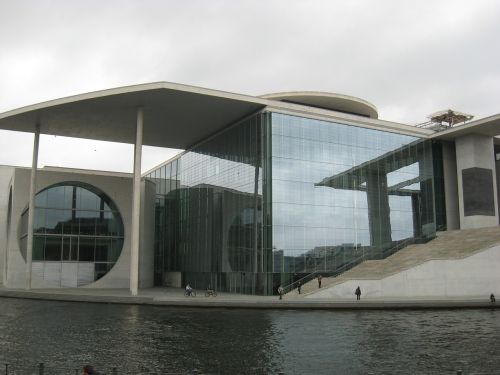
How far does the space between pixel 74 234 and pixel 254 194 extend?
18.0 meters

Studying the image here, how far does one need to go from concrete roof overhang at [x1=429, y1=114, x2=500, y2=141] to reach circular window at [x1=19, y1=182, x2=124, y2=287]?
2918 cm

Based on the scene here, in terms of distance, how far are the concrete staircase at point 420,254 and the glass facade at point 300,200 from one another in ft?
4.46

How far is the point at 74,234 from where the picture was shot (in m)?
49.2

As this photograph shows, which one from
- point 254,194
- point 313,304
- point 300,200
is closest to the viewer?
point 313,304

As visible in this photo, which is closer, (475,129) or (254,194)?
(254,194)

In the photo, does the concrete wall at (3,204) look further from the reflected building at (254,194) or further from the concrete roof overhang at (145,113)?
the concrete roof overhang at (145,113)

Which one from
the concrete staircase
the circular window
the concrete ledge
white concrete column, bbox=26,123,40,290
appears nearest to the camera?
the concrete ledge

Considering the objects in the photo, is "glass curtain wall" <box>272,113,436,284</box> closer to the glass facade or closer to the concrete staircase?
the glass facade

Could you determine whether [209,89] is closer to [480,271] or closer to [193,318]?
[193,318]

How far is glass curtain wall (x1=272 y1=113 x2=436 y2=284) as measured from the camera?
39.5 meters

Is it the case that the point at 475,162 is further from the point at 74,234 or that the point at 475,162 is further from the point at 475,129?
the point at 74,234

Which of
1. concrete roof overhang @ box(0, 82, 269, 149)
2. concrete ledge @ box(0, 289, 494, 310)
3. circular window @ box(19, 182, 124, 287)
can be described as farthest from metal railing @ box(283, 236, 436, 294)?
circular window @ box(19, 182, 124, 287)

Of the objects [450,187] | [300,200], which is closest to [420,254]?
[300,200]

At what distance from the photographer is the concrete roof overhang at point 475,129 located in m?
44.4
